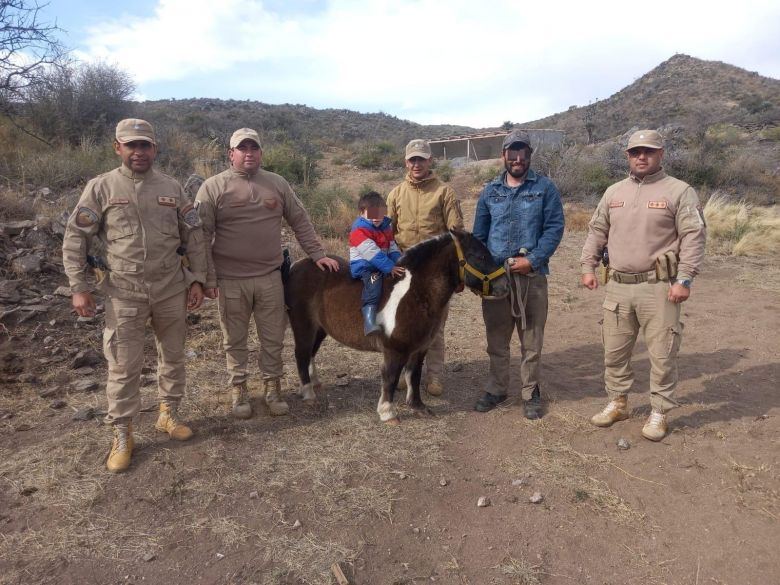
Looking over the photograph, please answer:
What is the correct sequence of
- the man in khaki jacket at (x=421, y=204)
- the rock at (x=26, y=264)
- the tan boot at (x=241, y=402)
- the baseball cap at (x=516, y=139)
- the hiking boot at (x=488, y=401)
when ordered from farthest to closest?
the rock at (x=26, y=264) < the hiking boot at (x=488, y=401) < the man in khaki jacket at (x=421, y=204) < the tan boot at (x=241, y=402) < the baseball cap at (x=516, y=139)

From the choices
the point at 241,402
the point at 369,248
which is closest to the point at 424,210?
the point at 369,248

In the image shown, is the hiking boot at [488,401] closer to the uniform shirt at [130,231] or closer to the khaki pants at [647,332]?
the khaki pants at [647,332]

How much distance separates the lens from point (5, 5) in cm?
907

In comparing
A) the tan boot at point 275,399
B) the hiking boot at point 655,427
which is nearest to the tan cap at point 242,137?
the tan boot at point 275,399

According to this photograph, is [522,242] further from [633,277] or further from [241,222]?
[241,222]

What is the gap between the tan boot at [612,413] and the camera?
15.1 ft

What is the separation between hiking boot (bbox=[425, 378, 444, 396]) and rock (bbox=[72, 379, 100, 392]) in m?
3.54

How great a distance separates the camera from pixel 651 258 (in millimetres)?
4117

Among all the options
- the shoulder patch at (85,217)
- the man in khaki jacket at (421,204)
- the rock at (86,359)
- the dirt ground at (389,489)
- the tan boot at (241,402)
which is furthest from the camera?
the rock at (86,359)

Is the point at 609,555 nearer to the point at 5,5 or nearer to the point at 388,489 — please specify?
the point at 388,489

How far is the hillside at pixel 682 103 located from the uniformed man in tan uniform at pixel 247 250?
103 ft

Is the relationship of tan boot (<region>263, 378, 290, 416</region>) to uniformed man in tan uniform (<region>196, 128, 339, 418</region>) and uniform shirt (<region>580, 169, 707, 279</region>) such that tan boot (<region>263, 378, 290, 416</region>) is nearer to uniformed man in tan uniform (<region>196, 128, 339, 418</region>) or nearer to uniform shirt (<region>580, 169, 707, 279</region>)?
uniformed man in tan uniform (<region>196, 128, 339, 418</region>)

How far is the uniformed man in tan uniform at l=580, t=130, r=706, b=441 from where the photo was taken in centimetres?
396

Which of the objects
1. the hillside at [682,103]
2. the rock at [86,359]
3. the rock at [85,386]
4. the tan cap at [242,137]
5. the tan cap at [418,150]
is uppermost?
the hillside at [682,103]
